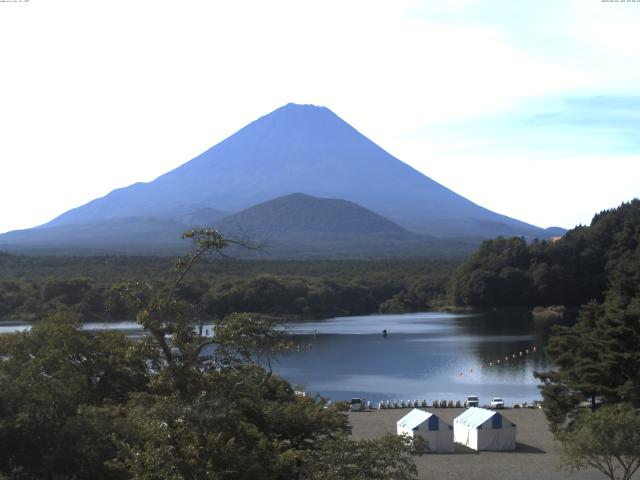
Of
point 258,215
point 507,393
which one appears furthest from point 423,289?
point 258,215

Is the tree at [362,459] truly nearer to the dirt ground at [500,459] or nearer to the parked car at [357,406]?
the dirt ground at [500,459]

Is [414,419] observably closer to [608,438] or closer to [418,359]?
[608,438]

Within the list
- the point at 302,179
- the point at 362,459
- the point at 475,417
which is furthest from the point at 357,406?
the point at 302,179

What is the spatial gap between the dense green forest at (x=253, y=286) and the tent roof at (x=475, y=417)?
64.9 ft

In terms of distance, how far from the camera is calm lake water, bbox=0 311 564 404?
24.5 meters

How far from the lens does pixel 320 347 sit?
112 ft

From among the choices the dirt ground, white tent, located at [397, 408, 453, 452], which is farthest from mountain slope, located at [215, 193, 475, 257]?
white tent, located at [397, 408, 453, 452]

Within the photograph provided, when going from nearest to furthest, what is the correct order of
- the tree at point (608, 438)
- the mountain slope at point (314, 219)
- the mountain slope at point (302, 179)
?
the tree at point (608, 438) < the mountain slope at point (314, 219) < the mountain slope at point (302, 179)

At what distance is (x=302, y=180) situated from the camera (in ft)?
468

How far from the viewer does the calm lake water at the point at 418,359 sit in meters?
24.5

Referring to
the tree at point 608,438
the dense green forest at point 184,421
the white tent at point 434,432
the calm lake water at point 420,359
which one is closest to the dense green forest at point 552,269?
the calm lake water at point 420,359

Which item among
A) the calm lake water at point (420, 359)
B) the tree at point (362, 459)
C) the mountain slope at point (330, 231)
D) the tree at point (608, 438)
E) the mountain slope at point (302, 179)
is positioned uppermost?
the mountain slope at point (302, 179)

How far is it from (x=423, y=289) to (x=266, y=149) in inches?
3703

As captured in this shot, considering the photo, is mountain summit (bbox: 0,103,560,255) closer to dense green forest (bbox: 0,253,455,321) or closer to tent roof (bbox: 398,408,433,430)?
dense green forest (bbox: 0,253,455,321)
